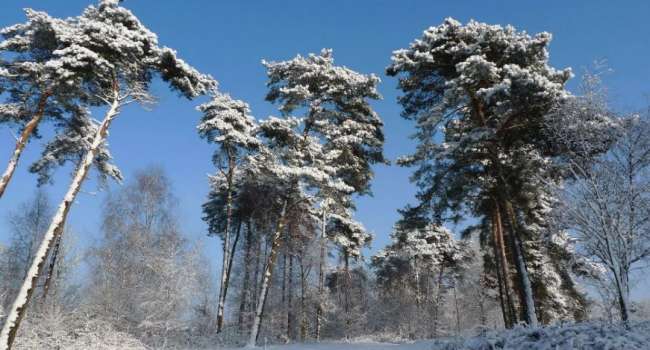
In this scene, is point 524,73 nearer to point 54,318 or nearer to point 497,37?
point 497,37

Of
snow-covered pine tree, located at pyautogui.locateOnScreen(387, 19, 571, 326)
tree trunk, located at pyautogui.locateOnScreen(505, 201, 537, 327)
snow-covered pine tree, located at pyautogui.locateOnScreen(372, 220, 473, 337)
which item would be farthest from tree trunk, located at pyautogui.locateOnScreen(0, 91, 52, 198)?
snow-covered pine tree, located at pyautogui.locateOnScreen(372, 220, 473, 337)

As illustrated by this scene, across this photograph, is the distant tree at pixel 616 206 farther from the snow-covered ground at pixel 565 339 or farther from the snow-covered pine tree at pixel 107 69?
the snow-covered pine tree at pixel 107 69

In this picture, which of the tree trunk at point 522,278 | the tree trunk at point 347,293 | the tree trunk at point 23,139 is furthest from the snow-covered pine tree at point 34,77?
the tree trunk at point 347,293

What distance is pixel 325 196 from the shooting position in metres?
19.3

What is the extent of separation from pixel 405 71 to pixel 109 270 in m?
21.2

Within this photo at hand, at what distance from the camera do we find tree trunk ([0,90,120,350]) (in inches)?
430

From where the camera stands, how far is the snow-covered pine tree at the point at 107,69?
1212cm

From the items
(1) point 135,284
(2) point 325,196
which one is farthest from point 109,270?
(2) point 325,196

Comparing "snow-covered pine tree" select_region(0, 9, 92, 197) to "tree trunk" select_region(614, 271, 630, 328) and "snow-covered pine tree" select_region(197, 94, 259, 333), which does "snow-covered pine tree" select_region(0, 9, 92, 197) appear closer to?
"snow-covered pine tree" select_region(197, 94, 259, 333)

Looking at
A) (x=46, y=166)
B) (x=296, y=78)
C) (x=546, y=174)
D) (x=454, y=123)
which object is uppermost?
(x=296, y=78)

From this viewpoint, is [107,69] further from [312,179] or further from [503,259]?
[503,259]

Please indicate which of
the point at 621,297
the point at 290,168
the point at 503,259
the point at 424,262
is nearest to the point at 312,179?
the point at 290,168

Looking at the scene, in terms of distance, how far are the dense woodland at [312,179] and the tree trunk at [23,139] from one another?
7cm

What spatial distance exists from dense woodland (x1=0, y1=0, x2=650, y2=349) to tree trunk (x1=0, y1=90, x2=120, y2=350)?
46 mm
